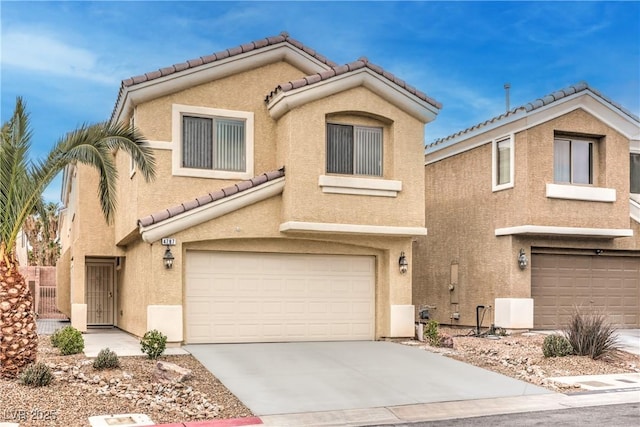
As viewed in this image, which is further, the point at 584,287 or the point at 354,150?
the point at 584,287

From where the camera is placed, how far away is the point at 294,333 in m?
17.3

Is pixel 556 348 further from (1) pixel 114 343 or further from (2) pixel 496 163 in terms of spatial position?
(1) pixel 114 343

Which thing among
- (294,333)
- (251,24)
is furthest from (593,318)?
(251,24)

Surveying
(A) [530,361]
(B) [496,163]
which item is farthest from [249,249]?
(B) [496,163]

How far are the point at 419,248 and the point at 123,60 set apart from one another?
41.3 feet

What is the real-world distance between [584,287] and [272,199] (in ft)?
33.7

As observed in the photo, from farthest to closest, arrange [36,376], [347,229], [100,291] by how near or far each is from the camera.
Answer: [100,291] < [347,229] < [36,376]

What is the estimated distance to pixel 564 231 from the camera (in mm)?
19828

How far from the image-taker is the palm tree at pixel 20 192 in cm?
1167

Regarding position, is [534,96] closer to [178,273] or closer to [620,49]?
[620,49]

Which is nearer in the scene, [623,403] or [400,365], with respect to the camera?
[623,403]

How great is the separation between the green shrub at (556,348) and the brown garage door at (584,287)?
4.98 metres

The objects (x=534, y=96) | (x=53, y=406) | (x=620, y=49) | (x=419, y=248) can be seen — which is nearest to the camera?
(x=53, y=406)

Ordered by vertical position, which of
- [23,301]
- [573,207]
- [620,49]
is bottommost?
[23,301]
